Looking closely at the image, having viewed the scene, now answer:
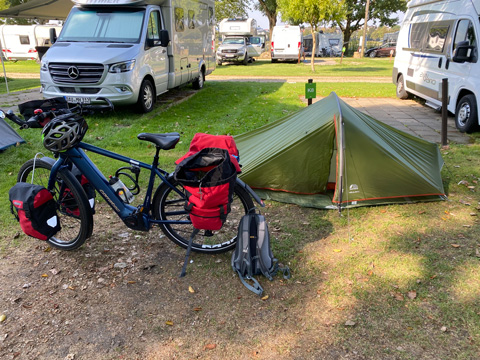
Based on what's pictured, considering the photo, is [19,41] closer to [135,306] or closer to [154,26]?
[154,26]

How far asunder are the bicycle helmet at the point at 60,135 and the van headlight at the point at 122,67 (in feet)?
17.9

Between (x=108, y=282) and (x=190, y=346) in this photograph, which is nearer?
(x=190, y=346)

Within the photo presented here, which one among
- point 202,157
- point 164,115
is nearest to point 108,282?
point 202,157

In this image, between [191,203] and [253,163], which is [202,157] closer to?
[191,203]

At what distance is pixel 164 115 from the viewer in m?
9.20

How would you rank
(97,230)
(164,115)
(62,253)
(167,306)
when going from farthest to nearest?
(164,115) < (97,230) < (62,253) < (167,306)

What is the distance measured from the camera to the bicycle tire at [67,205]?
3.13 metres

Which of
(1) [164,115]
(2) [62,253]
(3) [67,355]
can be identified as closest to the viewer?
(3) [67,355]

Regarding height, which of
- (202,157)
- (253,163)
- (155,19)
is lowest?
(253,163)

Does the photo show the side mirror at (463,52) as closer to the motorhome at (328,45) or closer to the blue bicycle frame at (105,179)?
the blue bicycle frame at (105,179)

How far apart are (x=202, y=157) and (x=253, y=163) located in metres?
1.75

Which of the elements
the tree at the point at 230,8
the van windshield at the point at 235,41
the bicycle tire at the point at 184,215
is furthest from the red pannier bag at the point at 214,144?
the tree at the point at 230,8

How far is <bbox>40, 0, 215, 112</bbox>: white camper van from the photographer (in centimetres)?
798

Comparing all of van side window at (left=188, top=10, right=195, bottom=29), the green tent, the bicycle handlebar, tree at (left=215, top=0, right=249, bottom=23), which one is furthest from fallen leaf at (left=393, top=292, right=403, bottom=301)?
tree at (left=215, top=0, right=249, bottom=23)
